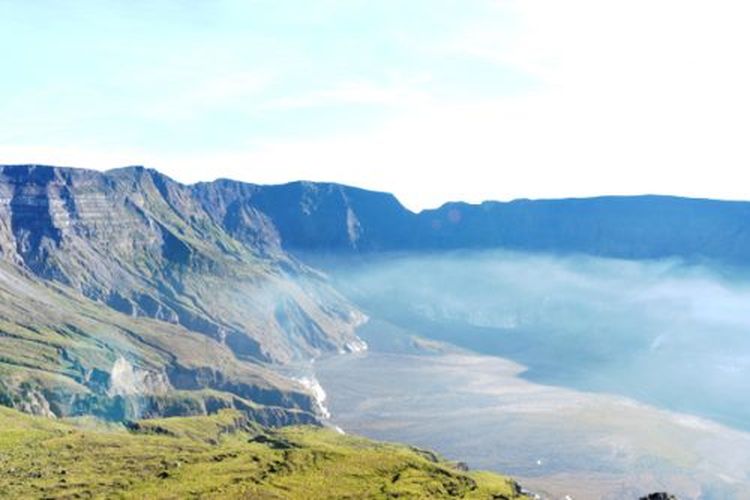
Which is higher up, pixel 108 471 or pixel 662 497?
pixel 662 497

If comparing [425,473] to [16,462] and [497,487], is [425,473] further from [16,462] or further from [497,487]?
[16,462]

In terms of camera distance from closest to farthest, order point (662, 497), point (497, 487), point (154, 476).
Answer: point (662, 497) → point (154, 476) → point (497, 487)

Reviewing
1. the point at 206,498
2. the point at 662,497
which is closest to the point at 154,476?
the point at 206,498

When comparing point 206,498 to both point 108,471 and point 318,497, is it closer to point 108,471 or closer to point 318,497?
point 318,497

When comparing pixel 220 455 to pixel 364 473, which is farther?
pixel 220 455

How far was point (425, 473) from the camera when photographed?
180375mm

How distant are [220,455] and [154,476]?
2340 cm

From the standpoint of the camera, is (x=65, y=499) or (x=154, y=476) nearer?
(x=65, y=499)

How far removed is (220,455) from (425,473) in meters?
50.4

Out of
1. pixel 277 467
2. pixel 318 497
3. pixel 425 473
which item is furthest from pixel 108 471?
pixel 425 473

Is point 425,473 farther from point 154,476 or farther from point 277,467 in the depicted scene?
point 154,476

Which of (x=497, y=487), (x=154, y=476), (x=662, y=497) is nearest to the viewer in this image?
(x=662, y=497)

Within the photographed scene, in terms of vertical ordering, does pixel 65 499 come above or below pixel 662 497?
below

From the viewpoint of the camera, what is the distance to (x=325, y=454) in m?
191
